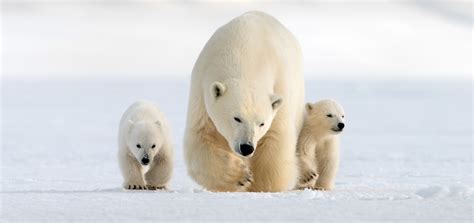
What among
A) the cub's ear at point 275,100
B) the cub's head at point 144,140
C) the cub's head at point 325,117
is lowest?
the cub's head at point 144,140

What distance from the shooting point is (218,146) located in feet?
16.9

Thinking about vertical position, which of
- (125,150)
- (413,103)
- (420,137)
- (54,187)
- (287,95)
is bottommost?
(54,187)

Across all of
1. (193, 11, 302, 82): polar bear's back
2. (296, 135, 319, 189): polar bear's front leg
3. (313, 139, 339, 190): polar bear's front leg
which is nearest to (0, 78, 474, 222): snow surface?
(313, 139, 339, 190): polar bear's front leg

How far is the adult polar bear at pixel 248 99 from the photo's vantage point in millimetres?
4812

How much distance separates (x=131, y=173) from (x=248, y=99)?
1.72 metres

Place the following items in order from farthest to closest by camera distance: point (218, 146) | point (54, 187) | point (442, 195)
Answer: point (54, 187)
point (218, 146)
point (442, 195)

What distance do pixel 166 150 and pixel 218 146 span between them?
1263 millimetres

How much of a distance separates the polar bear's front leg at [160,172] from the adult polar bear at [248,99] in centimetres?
101

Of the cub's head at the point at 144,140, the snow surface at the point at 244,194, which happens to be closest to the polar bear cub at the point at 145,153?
the cub's head at the point at 144,140

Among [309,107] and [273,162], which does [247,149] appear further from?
[309,107]

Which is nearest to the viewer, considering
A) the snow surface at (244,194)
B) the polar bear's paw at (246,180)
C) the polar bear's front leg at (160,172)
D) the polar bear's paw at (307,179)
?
the snow surface at (244,194)

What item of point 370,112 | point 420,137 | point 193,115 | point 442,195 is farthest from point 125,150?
point 370,112

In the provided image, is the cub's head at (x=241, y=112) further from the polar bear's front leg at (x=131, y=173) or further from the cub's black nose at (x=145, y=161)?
the polar bear's front leg at (x=131, y=173)

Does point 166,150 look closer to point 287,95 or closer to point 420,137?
point 287,95
